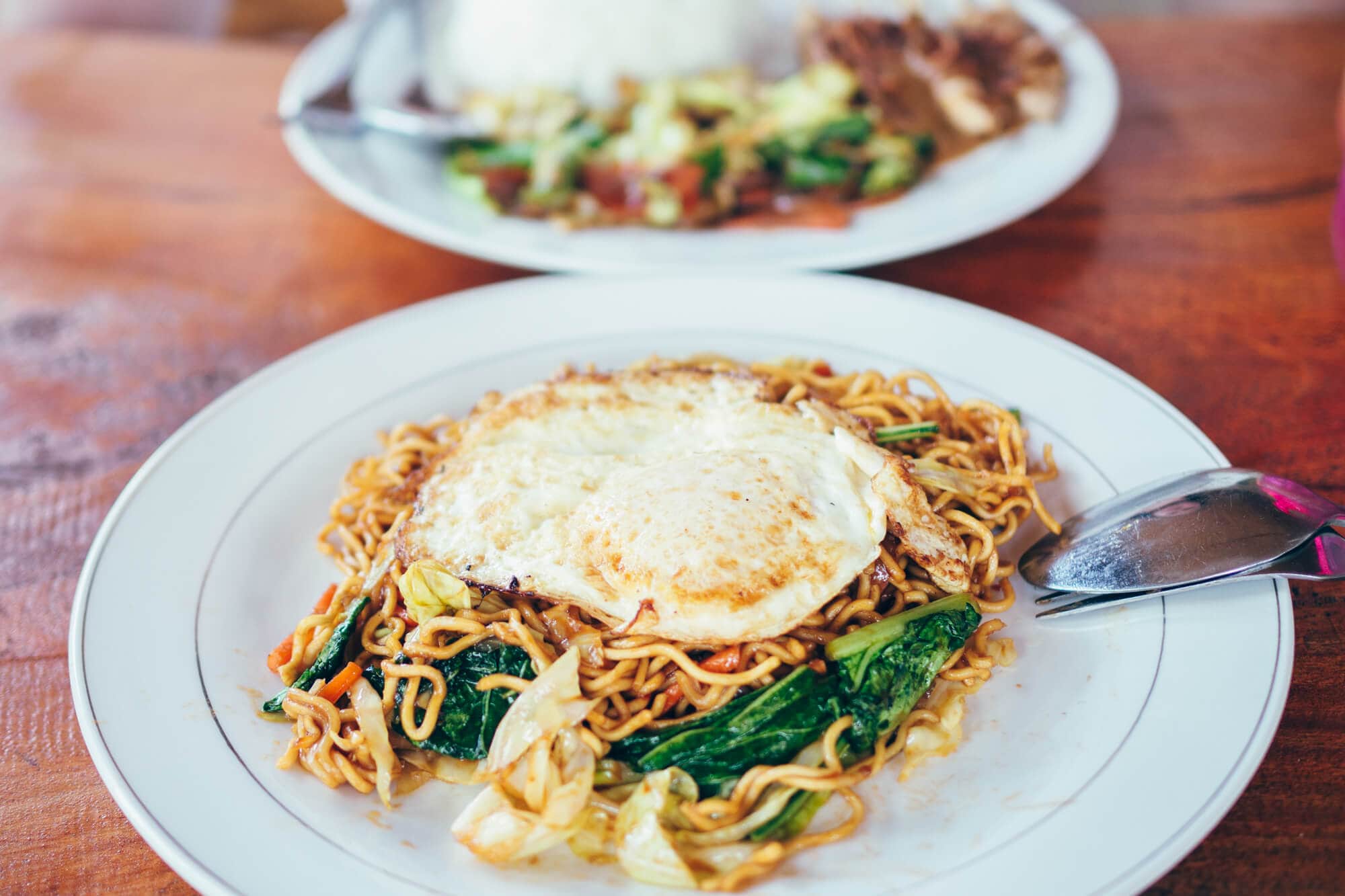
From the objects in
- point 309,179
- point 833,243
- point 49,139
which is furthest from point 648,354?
point 49,139

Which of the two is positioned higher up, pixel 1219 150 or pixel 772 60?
pixel 1219 150

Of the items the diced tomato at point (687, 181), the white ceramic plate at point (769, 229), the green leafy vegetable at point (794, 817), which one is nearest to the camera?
the green leafy vegetable at point (794, 817)

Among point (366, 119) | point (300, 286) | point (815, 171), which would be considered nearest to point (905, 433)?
point (815, 171)

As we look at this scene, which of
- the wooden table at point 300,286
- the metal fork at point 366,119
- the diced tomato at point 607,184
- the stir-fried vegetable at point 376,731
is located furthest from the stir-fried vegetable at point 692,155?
the stir-fried vegetable at point 376,731

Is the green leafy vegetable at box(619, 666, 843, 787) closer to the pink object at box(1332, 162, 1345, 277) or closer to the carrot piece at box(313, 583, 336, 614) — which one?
the carrot piece at box(313, 583, 336, 614)

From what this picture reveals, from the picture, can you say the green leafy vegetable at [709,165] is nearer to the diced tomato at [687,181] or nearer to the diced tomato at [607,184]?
the diced tomato at [687,181]

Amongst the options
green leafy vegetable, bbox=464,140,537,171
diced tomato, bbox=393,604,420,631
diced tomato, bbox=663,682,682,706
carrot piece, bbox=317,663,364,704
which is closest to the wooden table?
carrot piece, bbox=317,663,364,704

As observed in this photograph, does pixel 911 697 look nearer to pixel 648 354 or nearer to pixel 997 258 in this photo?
pixel 648 354
